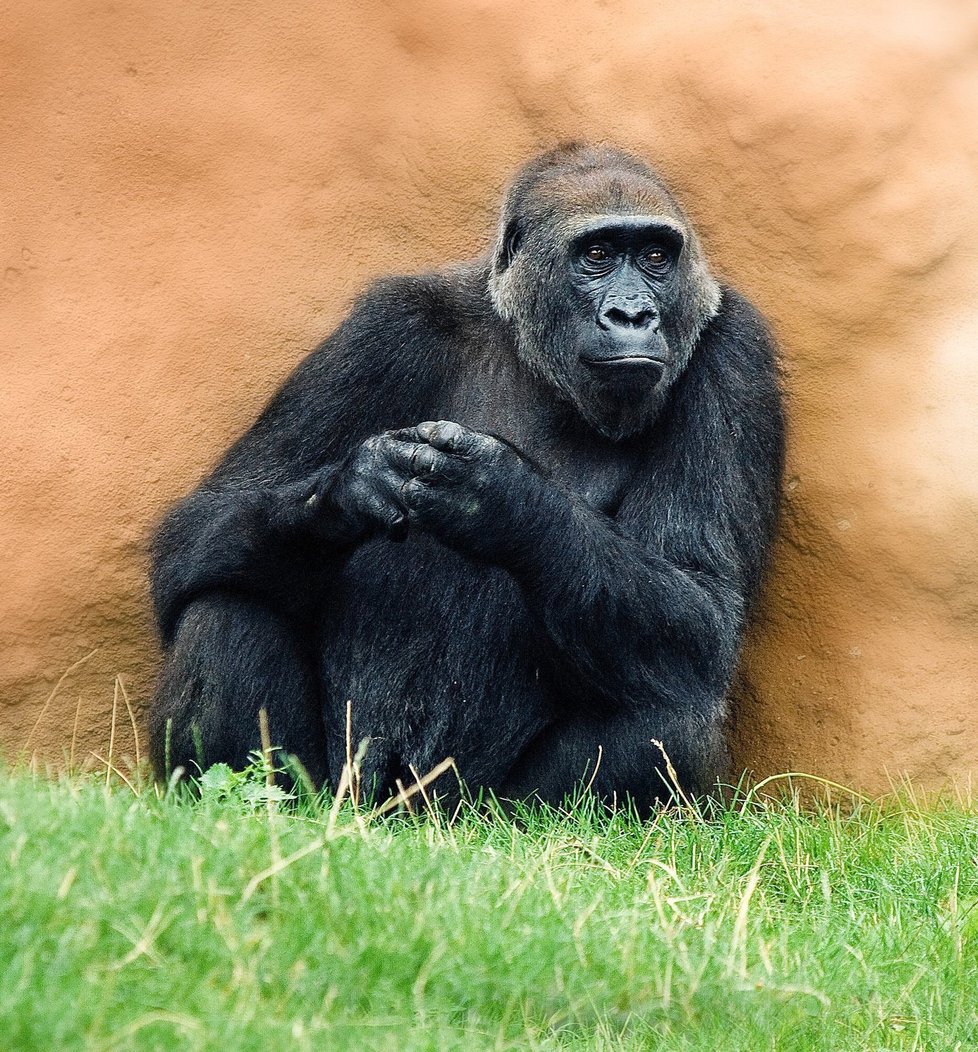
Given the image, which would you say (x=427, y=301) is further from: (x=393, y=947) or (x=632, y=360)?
(x=393, y=947)

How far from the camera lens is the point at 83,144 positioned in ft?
19.5

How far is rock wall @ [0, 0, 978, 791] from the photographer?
5891 mm

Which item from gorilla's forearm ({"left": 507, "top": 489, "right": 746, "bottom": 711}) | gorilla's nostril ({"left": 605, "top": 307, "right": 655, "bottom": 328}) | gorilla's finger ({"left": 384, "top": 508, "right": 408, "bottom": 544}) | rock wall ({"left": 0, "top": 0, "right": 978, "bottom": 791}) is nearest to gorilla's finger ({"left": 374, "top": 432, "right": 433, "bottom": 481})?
gorilla's finger ({"left": 384, "top": 508, "right": 408, "bottom": 544})

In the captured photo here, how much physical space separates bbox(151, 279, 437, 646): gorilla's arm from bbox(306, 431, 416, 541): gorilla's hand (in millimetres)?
12

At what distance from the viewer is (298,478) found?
547 centimetres

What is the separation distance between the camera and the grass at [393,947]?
2758 millimetres

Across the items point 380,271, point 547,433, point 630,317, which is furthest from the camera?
point 380,271

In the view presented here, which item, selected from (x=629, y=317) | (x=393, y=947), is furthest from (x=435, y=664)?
(x=393, y=947)

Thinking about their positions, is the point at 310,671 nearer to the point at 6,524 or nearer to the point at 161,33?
the point at 6,524

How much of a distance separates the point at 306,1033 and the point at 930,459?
3841mm

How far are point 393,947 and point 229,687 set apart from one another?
220cm

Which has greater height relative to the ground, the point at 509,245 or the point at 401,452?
the point at 509,245

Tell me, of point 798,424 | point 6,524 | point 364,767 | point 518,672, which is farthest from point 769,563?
point 6,524

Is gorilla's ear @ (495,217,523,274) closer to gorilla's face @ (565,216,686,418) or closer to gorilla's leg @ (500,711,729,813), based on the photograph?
gorilla's face @ (565,216,686,418)
